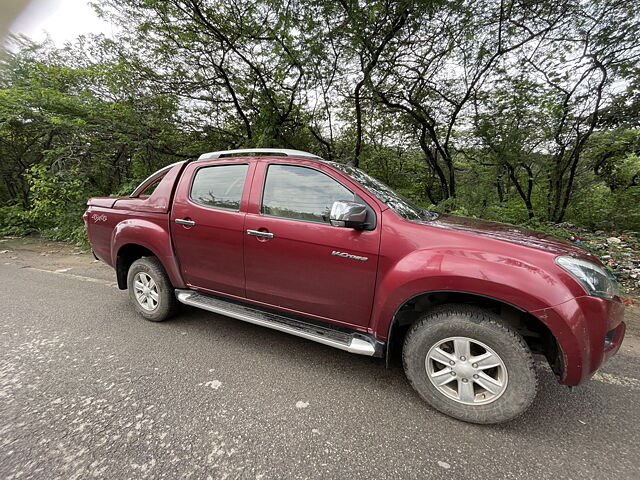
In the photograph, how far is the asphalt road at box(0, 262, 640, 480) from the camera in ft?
4.58

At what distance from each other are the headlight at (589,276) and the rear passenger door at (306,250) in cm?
108

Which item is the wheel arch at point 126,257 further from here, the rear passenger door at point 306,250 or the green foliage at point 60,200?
the green foliage at point 60,200

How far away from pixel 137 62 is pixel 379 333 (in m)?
8.77

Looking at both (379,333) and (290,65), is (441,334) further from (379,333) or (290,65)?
(290,65)

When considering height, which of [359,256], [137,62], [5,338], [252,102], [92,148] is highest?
[137,62]

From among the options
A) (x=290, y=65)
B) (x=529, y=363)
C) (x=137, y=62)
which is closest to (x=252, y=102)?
(x=290, y=65)

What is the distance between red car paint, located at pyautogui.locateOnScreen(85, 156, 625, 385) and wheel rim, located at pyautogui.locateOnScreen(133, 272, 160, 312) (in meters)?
0.31

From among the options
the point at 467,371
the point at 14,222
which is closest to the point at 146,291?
the point at 467,371

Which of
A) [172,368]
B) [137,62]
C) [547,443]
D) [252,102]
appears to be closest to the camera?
[547,443]

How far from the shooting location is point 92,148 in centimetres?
691

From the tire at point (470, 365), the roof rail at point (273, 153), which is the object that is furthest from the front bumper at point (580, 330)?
the roof rail at point (273, 153)

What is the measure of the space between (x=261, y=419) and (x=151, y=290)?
1986 mm

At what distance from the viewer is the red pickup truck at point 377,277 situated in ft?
5.06

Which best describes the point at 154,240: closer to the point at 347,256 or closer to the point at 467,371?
the point at 347,256
